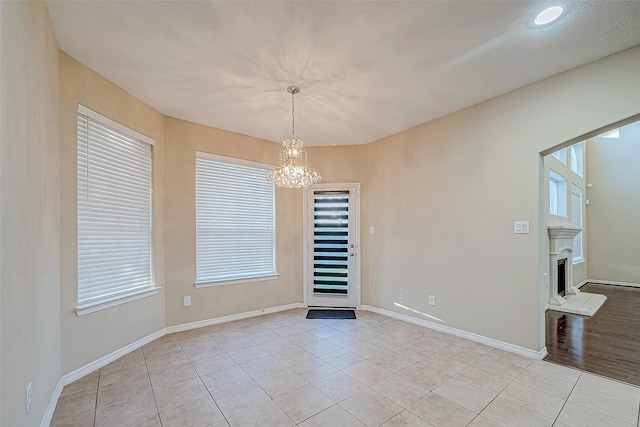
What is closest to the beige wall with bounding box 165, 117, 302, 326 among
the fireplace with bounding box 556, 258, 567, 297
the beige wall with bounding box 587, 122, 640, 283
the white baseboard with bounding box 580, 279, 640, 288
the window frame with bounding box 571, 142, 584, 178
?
the fireplace with bounding box 556, 258, 567, 297

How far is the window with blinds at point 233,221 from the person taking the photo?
152 inches

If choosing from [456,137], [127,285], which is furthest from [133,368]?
[456,137]

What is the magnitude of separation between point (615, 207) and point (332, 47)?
8414 millimetres

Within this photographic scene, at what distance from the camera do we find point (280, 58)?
2338mm

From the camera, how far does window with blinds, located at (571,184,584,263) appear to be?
21.1 ft

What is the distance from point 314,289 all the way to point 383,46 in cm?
357

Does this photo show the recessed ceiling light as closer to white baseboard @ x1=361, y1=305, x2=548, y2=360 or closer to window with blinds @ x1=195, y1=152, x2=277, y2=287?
white baseboard @ x1=361, y1=305, x2=548, y2=360

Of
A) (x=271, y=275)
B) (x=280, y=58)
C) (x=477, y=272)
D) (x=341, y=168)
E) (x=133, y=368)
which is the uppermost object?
(x=280, y=58)

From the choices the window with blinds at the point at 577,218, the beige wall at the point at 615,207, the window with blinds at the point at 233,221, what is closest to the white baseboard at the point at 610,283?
the beige wall at the point at 615,207

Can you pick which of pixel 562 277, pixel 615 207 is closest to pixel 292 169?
pixel 562 277

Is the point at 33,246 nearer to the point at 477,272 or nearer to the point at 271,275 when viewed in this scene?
the point at 271,275

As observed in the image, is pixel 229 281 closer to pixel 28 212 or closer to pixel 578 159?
pixel 28 212

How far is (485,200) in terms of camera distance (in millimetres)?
3180

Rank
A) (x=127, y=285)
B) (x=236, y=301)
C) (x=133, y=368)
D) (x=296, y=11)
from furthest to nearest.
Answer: (x=236, y=301)
(x=127, y=285)
(x=133, y=368)
(x=296, y=11)
